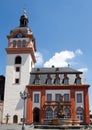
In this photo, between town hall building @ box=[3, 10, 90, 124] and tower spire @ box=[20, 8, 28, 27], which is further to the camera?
tower spire @ box=[20, 8, 28, 27]

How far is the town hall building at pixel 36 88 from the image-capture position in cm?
6122

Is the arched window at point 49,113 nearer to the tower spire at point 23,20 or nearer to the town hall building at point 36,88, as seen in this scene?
the town hall building at point 36,88

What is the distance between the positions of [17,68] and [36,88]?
307 inches

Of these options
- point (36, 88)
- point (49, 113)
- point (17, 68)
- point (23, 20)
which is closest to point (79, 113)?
point (49, 113)

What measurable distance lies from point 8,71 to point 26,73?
487 centimetres

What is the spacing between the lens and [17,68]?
66.4 m

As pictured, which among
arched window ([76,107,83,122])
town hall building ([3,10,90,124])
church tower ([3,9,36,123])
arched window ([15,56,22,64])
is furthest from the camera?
arched window ([15,56,22,64])

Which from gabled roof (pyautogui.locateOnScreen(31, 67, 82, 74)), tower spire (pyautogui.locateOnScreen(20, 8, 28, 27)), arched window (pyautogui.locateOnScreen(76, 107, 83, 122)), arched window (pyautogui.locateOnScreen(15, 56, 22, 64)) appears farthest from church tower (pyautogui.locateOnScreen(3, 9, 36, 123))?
arched window (pyautogui.locateOnScreen(76, 107, 83, 122))

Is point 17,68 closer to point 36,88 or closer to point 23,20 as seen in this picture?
point 36,88

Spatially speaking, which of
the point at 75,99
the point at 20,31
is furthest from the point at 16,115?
the point at 20,31

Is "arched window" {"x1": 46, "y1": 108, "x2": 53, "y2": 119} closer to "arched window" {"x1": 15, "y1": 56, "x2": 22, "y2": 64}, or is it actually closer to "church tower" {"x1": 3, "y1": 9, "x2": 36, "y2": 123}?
"church tower" {"x1": 3, "y1": 9, "x2": 36, "y2": 123}

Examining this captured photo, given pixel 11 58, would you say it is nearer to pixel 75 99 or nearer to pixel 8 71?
pixel 8 71

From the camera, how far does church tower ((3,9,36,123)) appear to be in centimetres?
6225

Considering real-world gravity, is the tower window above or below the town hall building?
above
